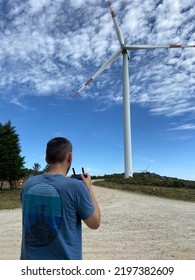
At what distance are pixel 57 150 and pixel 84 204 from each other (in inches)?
20.8

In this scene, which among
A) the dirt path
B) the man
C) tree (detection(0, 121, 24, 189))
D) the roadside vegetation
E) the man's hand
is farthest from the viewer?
tree (detection(0, 121, 24, 189))

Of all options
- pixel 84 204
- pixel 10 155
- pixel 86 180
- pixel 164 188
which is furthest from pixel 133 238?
pixel 10 155

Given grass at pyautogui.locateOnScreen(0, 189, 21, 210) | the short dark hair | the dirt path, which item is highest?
the short dark hair

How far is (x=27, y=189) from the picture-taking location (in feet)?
9.05

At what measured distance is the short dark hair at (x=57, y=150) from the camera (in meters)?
2.80

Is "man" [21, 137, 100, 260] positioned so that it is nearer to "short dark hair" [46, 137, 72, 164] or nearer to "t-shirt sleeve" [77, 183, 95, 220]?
"t-shirt sleeve" [77, 183, 95, 220]

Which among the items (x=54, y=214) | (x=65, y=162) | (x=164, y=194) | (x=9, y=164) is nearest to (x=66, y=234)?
(x=54, y=214)

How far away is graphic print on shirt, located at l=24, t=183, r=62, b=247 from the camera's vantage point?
8.46 ft

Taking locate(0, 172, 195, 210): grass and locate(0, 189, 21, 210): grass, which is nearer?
locate(0, 189, 21, 210): grass

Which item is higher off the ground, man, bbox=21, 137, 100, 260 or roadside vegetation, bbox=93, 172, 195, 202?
roadside vegetation, bbox=93, 172, 195, 202

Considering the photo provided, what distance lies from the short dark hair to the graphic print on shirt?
258 mm

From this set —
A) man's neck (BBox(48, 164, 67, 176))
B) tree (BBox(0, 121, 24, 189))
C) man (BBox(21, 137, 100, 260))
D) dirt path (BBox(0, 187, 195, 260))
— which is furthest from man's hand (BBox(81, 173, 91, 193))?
tree (BBox(0, 121, 24, 189))
